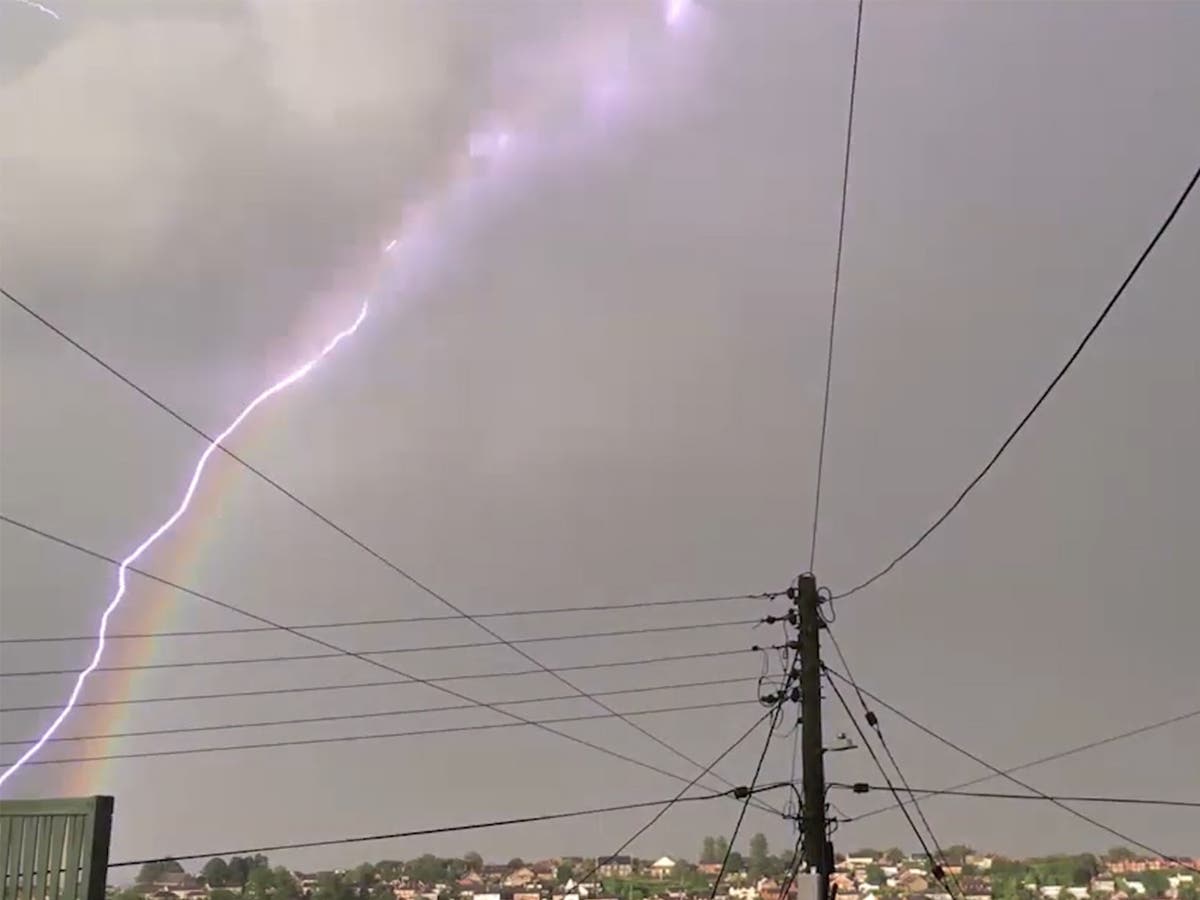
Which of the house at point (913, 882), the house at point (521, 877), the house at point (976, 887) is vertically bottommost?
the house at point (976, 887)

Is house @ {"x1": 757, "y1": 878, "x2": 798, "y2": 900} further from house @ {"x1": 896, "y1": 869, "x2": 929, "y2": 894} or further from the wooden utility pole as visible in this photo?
house @ {"x1": 896, "y1": 869, "x2": 929, "y2": 894}

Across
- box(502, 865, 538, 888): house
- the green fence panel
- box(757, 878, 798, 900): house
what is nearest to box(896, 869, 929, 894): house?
box(757, 878, 798, 900): house

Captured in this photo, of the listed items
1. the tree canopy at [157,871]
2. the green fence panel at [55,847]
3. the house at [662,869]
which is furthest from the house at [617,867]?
the green fence panel at [55,847]

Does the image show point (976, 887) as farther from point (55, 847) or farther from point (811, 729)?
point (55, 847)

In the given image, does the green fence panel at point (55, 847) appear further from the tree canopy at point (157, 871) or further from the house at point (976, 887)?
the house at point (976, 887)

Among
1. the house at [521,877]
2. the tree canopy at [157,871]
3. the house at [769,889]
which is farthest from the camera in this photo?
the house at [521,877]

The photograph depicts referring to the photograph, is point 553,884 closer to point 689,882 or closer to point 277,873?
point 689,882

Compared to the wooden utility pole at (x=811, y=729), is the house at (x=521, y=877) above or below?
below
